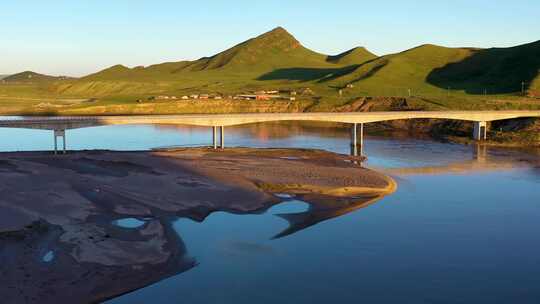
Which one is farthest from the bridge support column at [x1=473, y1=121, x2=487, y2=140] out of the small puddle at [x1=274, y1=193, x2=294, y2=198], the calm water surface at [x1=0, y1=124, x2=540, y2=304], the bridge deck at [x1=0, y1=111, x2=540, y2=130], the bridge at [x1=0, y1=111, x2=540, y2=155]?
the small puddle at [x1=274, y1=193, x2=294, y2=198]

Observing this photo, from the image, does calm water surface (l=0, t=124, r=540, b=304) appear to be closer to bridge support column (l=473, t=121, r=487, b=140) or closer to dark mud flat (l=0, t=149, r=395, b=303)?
dark mud flat (l=0, t=149, r=395, b=303)

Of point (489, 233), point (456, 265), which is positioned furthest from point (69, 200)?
point (489, 233)

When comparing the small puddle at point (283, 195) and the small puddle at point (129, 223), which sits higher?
the small puddle at point (283, 195)

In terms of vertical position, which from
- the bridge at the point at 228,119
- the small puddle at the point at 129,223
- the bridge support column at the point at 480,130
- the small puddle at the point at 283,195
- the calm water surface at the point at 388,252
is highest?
the bridge at the point at 228,119

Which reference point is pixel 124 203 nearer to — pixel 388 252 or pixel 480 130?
pixel 388 252

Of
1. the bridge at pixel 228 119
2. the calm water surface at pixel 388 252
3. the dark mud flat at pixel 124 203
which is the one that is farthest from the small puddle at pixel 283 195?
the bridge at pixel 228 119

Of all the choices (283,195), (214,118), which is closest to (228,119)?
(214,118)

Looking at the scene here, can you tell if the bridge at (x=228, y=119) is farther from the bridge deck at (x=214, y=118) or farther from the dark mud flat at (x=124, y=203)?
the dark mud flat at (x=124, y=203)

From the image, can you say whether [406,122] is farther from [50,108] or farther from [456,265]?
[50,108]
